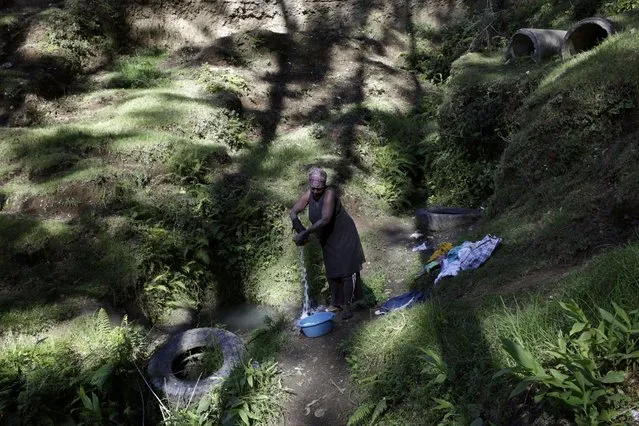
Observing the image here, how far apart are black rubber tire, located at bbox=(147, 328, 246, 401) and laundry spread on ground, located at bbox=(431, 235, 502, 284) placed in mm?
2938

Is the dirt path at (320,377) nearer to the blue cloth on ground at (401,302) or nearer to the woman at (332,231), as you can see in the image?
the blue cloth on ground at (401,302)

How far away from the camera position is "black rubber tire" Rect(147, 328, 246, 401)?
18.2ft

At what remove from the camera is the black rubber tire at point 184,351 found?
5.55m

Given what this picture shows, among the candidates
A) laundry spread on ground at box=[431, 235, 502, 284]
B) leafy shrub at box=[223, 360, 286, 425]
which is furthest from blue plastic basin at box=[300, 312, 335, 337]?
laundry spread on ground at box=[431, 235, 502, 284]

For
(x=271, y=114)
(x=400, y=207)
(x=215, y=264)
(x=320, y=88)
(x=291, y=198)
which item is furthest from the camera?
(x=320, y=88)

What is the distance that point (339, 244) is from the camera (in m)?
6.61

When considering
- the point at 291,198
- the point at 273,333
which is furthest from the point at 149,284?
the point at 291,198

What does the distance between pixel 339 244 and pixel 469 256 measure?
5.91 feet

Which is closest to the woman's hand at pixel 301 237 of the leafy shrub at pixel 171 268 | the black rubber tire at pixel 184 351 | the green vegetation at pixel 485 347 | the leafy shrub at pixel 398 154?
the black rubber tire at pixel 184 351

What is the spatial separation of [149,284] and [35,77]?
7852 mm

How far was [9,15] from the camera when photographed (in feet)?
47.3

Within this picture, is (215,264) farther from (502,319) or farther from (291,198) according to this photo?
(502,319)

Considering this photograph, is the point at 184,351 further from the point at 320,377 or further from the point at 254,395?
the point at 320,377

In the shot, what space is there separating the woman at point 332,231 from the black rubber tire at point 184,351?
158cm
